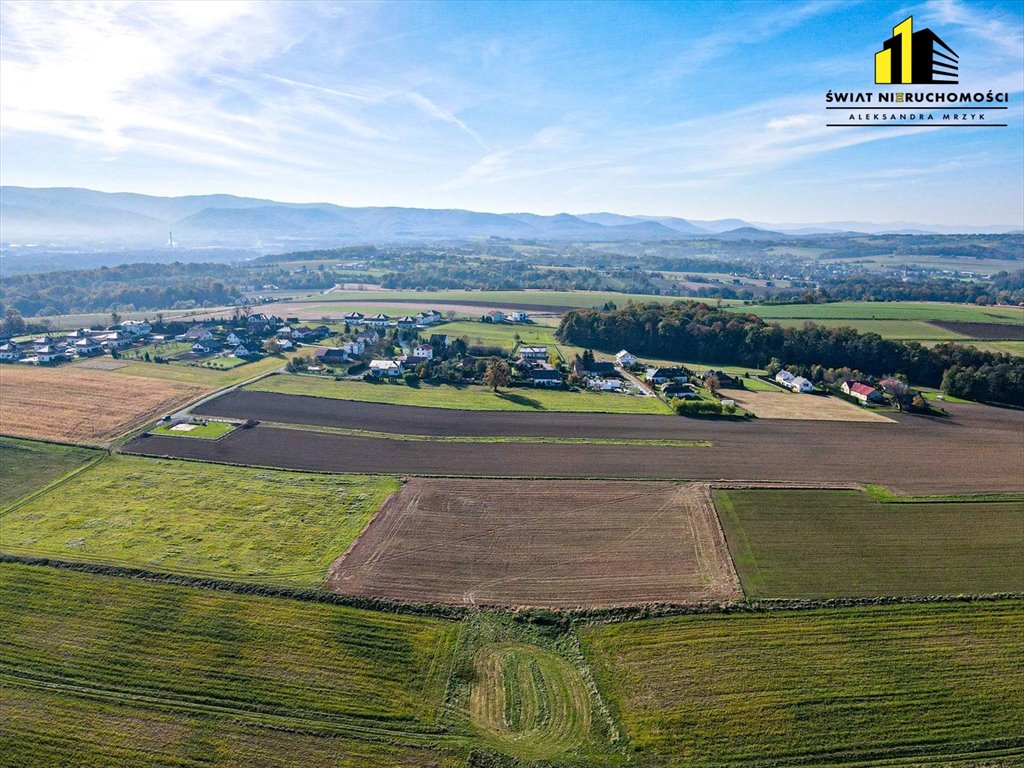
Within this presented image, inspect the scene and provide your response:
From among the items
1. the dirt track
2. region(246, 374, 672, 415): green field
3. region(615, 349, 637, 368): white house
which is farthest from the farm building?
region(615, 349, 637, 368): white house

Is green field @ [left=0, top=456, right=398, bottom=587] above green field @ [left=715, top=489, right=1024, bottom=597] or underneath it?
above

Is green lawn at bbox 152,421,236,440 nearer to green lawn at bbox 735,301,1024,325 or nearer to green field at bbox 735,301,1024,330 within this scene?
green field at bbox 735,301,1024,330

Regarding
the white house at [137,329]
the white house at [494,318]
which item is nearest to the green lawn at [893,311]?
the white house at [494,318]

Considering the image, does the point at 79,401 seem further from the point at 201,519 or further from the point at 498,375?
the point at 498,375

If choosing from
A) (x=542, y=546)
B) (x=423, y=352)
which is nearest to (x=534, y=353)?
(x=423, y=352)

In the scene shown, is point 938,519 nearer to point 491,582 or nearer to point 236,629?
point 491,582
